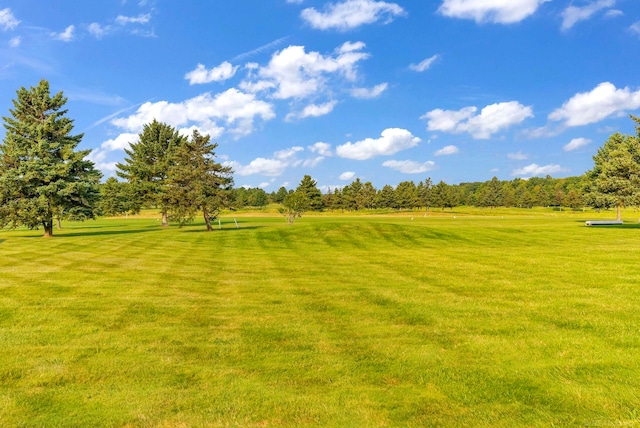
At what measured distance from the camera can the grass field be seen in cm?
521

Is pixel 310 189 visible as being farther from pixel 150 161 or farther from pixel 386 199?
pixel 150 161

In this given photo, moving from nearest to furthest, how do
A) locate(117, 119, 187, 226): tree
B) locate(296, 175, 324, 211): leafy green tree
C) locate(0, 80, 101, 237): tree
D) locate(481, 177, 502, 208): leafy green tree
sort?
locate(0, 80, 101, 237): tree, locate(117, 119, 187, 226): tree, locate(296, 175, 324, 211): leafy green tree, locate(481, 177, 502, 208): leafy green tree

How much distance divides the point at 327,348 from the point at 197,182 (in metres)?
38.9

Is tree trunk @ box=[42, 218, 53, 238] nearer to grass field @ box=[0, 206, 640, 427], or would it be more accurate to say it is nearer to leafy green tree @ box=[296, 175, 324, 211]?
grass field @ box=[0, 206, 640, 427]

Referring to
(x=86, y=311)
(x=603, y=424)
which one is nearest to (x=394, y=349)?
(x=603, y=424)

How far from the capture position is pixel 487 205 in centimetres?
14550

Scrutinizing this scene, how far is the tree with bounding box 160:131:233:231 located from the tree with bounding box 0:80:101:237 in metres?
8.94

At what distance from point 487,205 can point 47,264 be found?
489 feet

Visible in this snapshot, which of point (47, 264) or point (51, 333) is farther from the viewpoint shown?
point (47, 264)

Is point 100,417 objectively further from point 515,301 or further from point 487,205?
point 487,205

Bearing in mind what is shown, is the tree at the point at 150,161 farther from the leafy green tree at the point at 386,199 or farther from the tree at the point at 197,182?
the leafy green tree at the point at 386,199

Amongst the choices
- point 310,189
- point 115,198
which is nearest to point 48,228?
point 115,198

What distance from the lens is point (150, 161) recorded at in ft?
221

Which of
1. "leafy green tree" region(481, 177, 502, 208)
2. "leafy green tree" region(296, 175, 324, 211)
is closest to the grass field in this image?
"leafy green tree" region(296, 175, 324, 211)
